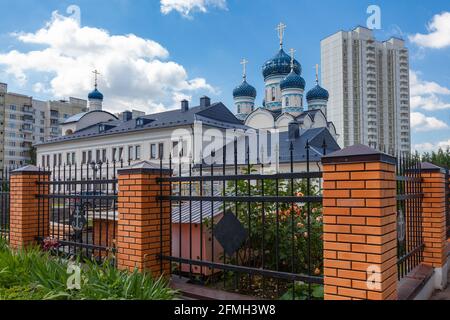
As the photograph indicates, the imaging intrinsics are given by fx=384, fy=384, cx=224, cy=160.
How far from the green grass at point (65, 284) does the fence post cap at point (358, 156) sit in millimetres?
1904

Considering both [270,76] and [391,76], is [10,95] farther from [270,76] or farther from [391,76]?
[391,76]

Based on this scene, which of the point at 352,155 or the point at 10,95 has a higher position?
the point at 10,95

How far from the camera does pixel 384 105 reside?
222 ft

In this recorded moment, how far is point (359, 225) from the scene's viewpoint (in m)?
2.83

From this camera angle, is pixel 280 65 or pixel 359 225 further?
pixel 280 65

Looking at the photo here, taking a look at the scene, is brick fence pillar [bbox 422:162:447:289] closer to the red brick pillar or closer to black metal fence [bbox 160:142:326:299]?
black metal fence [bbox 160:142:326:299]

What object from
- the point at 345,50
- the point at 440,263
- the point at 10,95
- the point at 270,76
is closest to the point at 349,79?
the point at 345,50

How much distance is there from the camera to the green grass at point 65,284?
11.0 feet

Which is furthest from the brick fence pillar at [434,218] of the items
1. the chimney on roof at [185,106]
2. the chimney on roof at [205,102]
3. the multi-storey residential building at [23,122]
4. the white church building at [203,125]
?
the multi-storey residential building at [23,122]

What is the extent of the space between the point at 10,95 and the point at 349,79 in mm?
54898

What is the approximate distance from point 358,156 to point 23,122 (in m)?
69.7

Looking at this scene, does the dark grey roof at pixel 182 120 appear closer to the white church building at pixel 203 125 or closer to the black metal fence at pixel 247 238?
the white church building at pixel 203 125

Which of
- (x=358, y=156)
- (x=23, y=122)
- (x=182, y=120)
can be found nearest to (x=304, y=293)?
(x=358, y=156)

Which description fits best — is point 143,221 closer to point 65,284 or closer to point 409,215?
point 65,284
